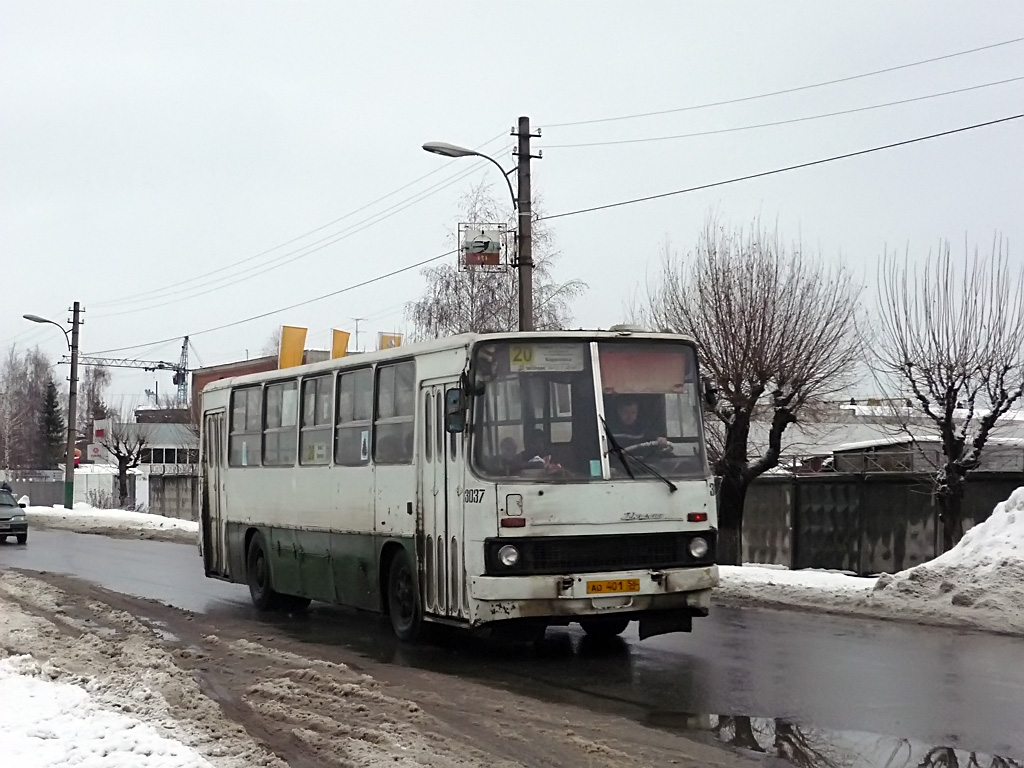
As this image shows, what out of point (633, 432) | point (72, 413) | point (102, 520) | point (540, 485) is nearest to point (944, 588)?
point (633, 432)

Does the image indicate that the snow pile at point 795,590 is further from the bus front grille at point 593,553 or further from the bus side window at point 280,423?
the bus side window at point 280,423

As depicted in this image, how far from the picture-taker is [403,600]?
1260 centimetres

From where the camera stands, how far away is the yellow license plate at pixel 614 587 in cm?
1073

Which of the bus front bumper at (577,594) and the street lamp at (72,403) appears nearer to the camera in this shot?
the bus front bumper at (577,594)

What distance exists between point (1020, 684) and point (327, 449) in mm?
7686

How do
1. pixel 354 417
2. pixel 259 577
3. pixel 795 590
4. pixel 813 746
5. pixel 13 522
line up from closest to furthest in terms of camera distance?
pixel 813 746 < pixel 354 417 < pixel 259 577 < pixel 795 590 < pixel 13 522

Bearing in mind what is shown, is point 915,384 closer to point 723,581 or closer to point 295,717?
point 723,581

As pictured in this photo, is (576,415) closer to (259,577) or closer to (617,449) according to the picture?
(617,449)

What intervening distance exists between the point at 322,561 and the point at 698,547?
197 inches

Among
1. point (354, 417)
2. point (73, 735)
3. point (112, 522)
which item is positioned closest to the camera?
point (73, 735)

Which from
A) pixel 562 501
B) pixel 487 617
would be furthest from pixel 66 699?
pixel 562 501

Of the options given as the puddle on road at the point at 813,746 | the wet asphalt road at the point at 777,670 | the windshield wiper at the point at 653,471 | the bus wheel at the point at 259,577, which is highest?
the windshield wiper at the point at 653,471

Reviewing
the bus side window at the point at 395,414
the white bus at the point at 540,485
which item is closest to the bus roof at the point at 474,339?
the white bus at the point at 540,485

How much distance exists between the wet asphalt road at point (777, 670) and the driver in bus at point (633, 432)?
73.8 inches
